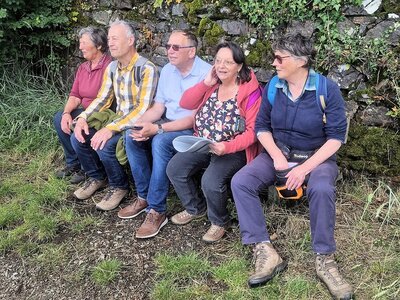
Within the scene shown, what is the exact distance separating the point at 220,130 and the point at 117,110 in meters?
1.21

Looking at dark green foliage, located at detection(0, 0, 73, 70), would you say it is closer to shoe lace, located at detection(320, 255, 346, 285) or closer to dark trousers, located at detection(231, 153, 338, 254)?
dark trousers, located at detection(231, 153, 338, 254)

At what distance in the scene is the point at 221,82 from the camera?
12.6ft

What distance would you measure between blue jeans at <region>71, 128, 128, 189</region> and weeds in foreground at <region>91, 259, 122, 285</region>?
3.33ft

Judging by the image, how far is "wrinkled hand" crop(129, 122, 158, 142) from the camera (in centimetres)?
392

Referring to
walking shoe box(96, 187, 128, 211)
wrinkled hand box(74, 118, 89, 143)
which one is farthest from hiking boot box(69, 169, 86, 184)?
wrinkled hand box(74, 118, 89, 143)

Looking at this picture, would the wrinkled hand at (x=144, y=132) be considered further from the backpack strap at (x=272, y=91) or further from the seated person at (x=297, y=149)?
the backpack strap at (x=272, y=91)

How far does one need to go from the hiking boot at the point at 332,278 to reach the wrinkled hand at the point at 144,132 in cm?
166

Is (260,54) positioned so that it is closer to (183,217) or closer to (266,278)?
(183,217)

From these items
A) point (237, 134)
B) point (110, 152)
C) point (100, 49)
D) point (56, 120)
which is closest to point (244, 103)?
point (237, 134)

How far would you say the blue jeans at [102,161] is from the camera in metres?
4.20

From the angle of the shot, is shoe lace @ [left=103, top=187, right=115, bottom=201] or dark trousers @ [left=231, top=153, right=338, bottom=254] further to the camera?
shoe lace @ [left=103, top=187, right=115, bottom=201]

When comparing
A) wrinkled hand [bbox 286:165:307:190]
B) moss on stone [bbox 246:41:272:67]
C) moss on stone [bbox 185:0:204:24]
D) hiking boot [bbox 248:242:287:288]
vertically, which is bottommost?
hiking boot [bbox 248:242:287:288]

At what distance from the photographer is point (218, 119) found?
12.3ft

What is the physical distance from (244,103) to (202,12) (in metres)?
1.47
